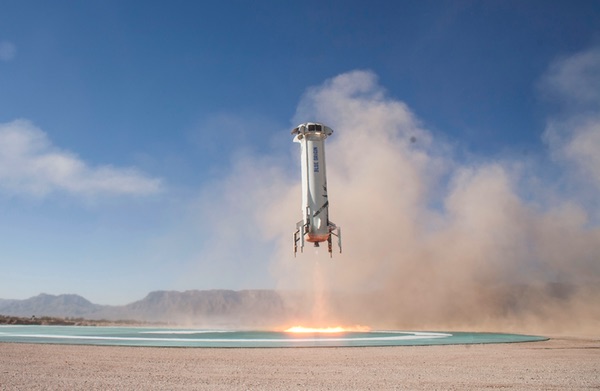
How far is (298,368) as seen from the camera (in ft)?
78.1

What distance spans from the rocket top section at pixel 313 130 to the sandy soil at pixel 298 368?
67.4 ft

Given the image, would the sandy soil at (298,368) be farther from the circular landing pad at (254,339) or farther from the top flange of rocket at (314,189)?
the top flange of rocket at (314,189)

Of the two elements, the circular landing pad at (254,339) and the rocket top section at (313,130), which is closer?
the circular landing pad at (254,339)

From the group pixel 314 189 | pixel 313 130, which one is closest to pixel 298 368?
pixel 314 189

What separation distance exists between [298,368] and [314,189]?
22.6 metres

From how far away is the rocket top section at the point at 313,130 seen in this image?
45.2 m

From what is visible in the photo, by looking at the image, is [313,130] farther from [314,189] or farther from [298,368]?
[298,368]

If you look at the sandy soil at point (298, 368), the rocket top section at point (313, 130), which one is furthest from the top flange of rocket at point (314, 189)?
the sandy soil at point (298, 368)

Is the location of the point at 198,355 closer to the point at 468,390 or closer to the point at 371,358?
the point at 371,358

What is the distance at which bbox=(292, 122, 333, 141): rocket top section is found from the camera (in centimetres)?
4522

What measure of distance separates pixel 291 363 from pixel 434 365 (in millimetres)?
7517

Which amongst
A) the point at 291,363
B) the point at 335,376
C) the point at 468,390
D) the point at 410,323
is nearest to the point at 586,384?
the point at 468,390

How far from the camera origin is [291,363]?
1013 inches

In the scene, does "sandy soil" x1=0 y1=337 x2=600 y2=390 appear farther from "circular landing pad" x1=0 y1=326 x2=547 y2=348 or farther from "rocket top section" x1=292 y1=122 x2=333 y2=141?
"rocket top section" x1=292 y1=122 x2=333 y2=141
